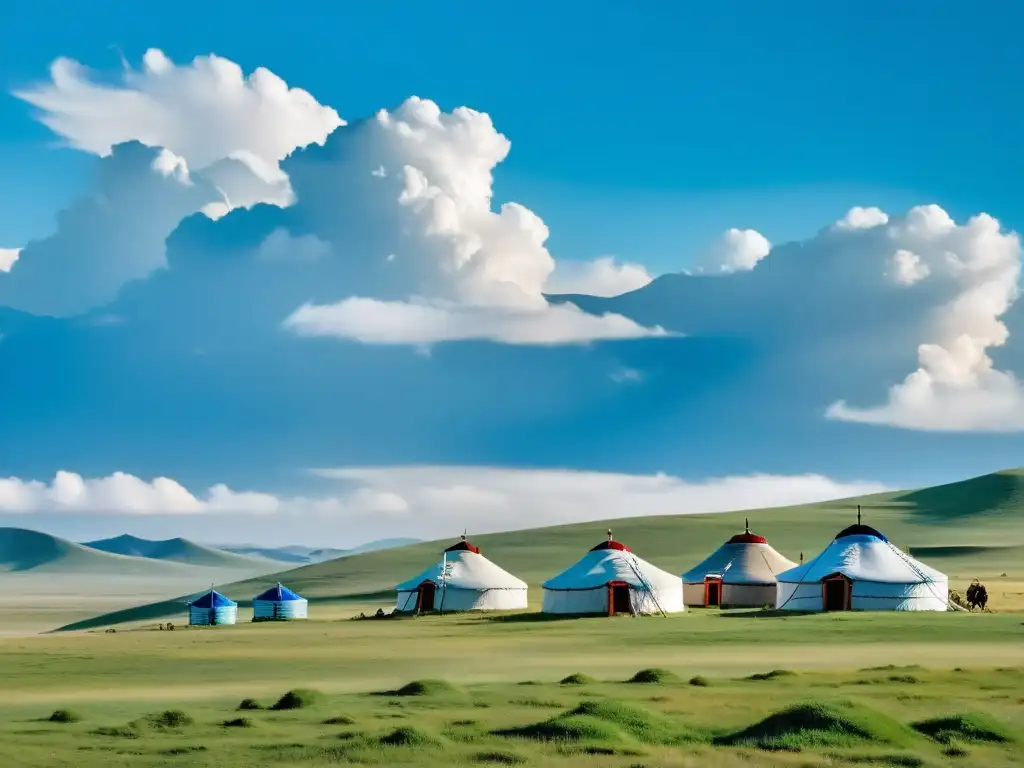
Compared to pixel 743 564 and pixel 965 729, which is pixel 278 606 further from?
pixel 965 729

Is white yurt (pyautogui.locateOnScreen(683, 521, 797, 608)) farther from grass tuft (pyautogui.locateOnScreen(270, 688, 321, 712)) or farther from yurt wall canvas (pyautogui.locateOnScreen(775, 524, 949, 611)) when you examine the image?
grass tuft (pyautogui.locateOnScreen(270, 688, 321, 712))

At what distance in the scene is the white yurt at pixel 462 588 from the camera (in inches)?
2943

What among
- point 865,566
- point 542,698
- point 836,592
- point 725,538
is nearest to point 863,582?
point 865,566

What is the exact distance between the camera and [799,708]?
25406mm

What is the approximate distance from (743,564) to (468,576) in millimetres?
13861

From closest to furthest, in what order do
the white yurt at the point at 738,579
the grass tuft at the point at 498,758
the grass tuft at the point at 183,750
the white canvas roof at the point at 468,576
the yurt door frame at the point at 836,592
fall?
the grass tuft at the point at 498,758, the grass tuft at the point at 183,750, the yurt door frame at the point at 836,592, the white canvas roof at the point at 468,576, the white yurt at the point at 738,579

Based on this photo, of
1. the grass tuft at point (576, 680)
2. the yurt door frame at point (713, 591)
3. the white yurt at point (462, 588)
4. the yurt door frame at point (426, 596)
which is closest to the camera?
the grass tuft at point (576, 680)

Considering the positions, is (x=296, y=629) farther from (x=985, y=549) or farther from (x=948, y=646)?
(x=985, y=549)

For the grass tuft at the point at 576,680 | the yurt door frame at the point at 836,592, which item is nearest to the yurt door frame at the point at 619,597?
the yurt door frame at the point at 836,592

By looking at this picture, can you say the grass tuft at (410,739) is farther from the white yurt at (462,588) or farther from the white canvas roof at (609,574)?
the white yurt at (462,588)

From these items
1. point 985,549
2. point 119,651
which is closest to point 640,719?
point 119,651

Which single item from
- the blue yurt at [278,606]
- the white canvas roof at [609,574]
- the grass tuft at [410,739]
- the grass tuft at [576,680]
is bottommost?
the grass tuft at [410,739]

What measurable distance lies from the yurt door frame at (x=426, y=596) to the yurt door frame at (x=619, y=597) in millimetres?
11393

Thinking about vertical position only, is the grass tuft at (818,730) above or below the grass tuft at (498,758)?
above
